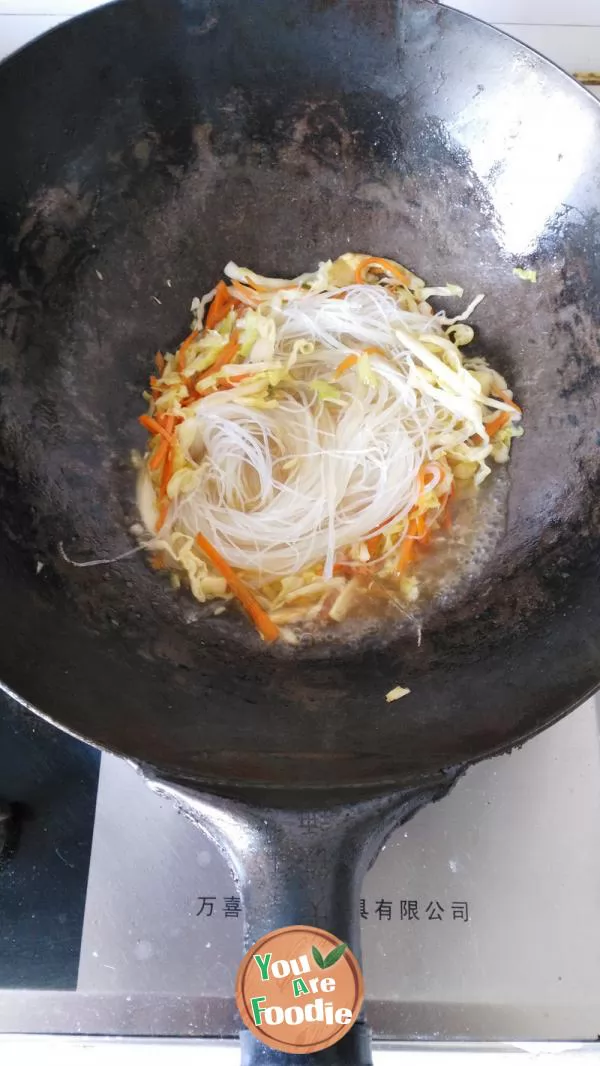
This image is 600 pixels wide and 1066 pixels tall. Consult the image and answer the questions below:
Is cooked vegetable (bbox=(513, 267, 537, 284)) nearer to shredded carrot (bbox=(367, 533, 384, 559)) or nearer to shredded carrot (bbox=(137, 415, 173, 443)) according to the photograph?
shredded carrot (bbox=(367, 533, 384, 559))

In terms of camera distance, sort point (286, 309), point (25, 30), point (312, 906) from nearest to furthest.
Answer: point (312, 906)
point (286, 309)
point (25, 30)

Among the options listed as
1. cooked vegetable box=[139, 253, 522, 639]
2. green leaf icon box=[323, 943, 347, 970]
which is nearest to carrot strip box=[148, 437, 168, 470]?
cooked vegetable box=[139, 253, 522, 639]

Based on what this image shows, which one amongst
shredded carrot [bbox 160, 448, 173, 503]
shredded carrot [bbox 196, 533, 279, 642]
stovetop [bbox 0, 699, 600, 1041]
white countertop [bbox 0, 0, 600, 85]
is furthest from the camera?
white countertop [bbox 0, 0, 600, 85]

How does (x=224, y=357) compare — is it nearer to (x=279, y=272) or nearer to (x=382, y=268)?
(x=279, y=272)

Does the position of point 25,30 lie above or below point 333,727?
above

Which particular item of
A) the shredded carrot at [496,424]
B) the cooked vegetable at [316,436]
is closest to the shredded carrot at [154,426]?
the cooked vegetable at [316,436]

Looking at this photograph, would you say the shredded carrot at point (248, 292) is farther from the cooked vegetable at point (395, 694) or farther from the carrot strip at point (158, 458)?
the cooked vegetable at point (395, 694)

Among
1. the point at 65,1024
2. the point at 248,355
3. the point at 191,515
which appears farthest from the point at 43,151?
the point at 65,1024

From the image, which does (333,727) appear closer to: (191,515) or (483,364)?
(191,515)
